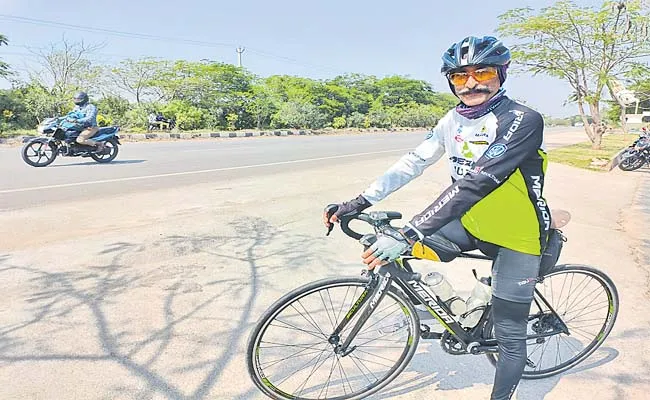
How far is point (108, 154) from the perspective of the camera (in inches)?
426

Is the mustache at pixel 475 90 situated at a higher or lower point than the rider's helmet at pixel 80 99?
lower

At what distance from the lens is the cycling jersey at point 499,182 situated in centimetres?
176

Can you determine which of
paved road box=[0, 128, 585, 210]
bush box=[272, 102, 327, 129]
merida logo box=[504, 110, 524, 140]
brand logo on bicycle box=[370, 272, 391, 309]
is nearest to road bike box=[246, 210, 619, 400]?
brand logo on bicycle box=[370, 272, 391, 309]

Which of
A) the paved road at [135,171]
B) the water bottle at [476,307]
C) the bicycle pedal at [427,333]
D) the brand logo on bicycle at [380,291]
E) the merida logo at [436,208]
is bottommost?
the paved road at [135,171]

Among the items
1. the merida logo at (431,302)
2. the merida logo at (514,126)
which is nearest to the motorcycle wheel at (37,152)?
the merida logo at (431,302)

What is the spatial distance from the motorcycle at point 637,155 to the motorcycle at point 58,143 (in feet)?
43.9

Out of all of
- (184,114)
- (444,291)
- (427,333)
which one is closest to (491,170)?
(444,291)

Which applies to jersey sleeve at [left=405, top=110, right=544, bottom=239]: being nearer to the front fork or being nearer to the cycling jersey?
the cycling jersey

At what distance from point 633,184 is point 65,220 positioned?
10.6 metres

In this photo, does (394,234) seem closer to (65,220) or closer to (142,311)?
(142,311)

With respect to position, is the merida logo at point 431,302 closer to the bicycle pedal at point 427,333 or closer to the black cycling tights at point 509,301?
the bicycle pedal at point 427,333

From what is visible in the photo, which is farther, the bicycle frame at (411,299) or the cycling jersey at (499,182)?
the bicycle frame at (411,299)

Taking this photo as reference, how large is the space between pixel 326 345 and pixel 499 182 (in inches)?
53.7

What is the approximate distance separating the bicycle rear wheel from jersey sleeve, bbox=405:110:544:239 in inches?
32.3
